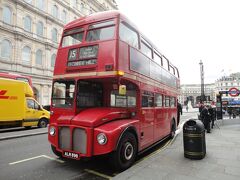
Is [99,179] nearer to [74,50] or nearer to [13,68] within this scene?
[74,50]

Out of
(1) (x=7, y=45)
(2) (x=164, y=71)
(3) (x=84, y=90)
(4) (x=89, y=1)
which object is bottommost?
(3) (x=84, y=90)

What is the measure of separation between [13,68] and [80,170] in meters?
24.6

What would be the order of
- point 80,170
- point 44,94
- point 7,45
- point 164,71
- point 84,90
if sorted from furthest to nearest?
1. point 44,94
2. point 7,45
3. point 164,71
4. point 84,90
5. point 80,170

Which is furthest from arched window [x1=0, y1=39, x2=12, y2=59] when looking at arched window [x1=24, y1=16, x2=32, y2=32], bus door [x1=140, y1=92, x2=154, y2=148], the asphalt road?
bus door [x1=140, y1=92, x2=154, y2=148]

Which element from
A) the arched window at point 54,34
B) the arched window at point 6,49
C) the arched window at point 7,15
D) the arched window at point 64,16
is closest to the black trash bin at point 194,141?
the arched window at point 6,49

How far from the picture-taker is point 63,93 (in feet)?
18.9

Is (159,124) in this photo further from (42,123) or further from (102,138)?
(42,123)

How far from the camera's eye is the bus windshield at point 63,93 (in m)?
5.54

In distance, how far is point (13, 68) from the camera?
84.8 feet

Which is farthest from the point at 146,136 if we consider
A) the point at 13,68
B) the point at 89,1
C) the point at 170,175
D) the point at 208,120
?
the point at 89,1

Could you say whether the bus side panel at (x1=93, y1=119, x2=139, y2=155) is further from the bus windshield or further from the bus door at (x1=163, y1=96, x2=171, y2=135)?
the bus door at (x1=163, y1=96, x2=171, y2=135)

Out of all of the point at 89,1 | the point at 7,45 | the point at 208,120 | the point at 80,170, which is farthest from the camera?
the point at 89,1

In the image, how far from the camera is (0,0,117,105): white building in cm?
2553

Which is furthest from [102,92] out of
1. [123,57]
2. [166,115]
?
[166,115]
